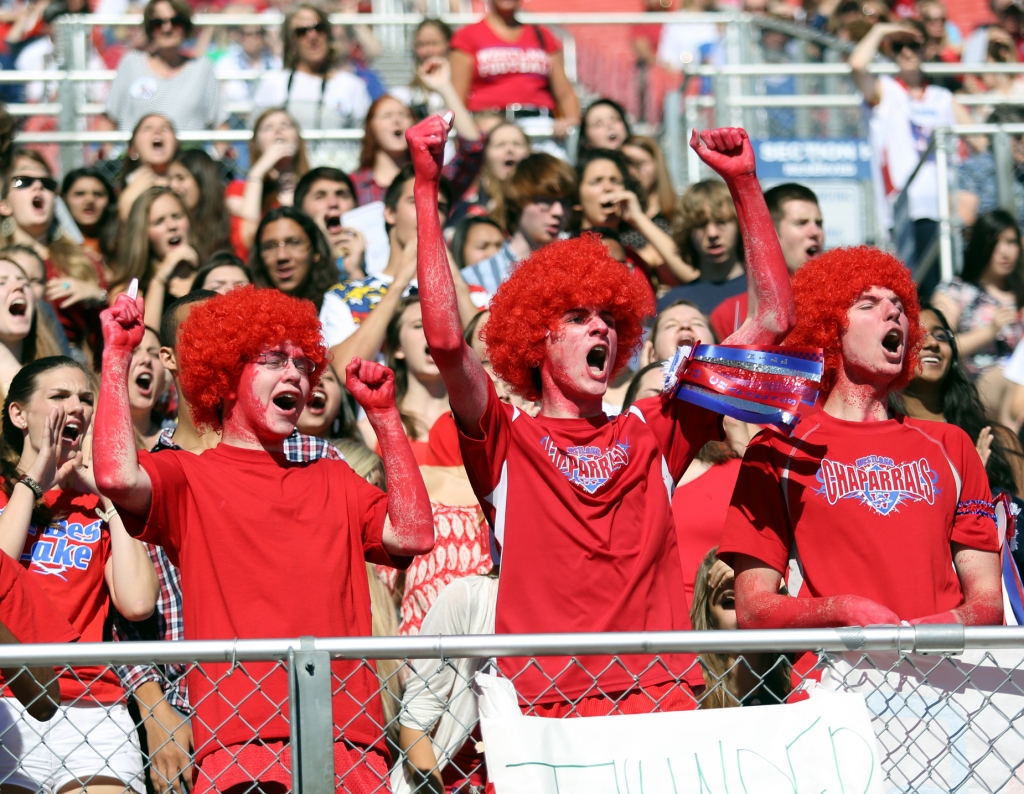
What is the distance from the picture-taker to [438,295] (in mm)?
3703

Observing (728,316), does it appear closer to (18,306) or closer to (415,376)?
(415,376)

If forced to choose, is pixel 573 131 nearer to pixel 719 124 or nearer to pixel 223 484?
pixel 719 124

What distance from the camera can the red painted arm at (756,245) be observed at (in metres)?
3.99

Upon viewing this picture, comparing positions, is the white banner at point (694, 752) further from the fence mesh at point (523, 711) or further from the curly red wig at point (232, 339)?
the curly red wig at point (232, 339)

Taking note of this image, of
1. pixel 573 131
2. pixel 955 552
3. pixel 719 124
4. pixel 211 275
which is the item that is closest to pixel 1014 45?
pixel 719 124

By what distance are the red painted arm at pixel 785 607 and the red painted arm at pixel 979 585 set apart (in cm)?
31

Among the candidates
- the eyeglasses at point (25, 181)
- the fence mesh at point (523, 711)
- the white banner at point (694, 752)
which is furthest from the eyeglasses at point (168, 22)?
the white banner at point (694, 752)

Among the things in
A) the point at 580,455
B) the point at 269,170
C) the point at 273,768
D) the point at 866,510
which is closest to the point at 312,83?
the point at 269,170

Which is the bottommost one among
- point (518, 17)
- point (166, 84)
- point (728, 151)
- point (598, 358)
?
point (598, 358)

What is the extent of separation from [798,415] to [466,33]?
6679 mm

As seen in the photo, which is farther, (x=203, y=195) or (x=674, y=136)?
(x=674, y=136)

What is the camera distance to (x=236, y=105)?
420 inches

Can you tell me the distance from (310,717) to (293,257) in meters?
4.33

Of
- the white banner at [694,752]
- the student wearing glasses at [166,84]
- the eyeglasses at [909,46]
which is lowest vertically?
the white banner at [694,752]
